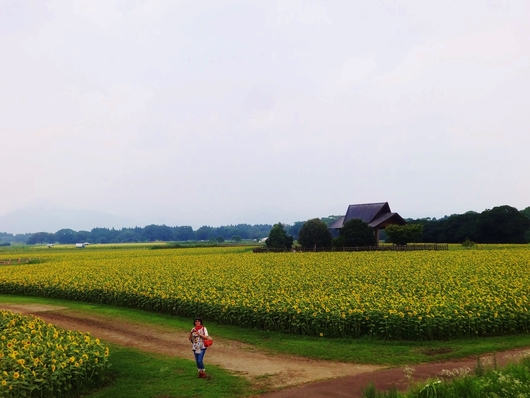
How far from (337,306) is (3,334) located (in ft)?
35.0

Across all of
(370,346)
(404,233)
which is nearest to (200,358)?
(370,346)

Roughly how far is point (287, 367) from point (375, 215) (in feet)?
181

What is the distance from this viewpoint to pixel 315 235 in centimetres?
6072

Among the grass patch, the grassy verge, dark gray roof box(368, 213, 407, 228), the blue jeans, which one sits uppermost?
dark gray roof box(368, 213, 407, 228)

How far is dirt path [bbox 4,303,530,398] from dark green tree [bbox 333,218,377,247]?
42.8 metres

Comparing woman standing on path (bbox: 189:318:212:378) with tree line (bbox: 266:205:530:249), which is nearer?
woman standing on path (bbox: 189:318:212:378)

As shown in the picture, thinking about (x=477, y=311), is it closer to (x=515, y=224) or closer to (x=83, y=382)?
(x=83, y=382)

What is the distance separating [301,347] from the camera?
13961mm

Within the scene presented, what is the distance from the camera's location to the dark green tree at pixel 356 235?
5772 cm

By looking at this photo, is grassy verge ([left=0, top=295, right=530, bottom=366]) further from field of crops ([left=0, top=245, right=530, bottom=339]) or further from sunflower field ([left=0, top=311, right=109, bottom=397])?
sunflower field ([left=0, top=311, right=109, bottom=397])

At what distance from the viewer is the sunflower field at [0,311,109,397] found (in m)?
9.63

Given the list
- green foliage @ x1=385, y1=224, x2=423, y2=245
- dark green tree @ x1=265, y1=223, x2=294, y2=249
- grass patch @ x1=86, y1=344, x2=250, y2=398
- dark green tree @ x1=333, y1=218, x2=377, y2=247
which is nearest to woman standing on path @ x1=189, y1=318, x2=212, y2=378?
grass patch @ x1=86, y1=344, x2=250, y2=398

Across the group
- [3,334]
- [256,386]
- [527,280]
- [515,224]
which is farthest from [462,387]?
[515,224]

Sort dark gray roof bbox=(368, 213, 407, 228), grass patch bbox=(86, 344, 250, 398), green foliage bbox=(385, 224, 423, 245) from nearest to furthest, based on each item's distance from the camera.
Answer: grass patch bbox=(86, 344, 250, 398)
green foliage bbox=(385, 224, 423, 245)
dark gray roof bbox=(368, 213, 407, 228)
